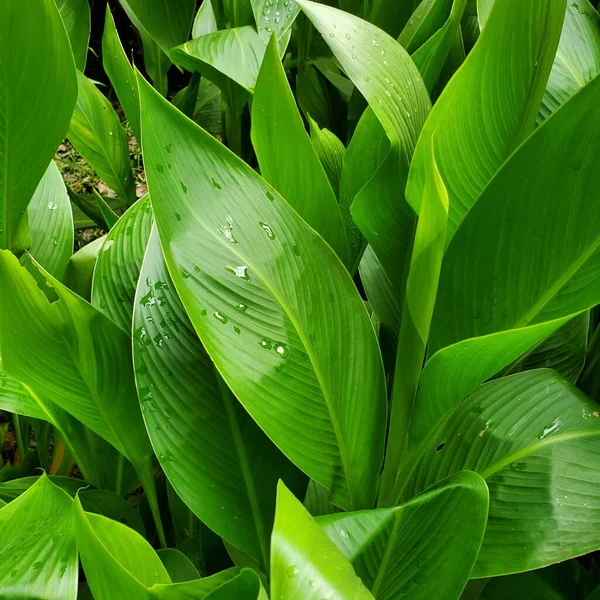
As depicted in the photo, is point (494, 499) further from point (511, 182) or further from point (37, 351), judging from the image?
point (37, 351)

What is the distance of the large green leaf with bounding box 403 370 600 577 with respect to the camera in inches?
20.5

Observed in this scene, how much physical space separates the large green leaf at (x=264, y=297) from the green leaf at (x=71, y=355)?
123mm

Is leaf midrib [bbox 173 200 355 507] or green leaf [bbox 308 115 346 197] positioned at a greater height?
green leaf [bbox 308 115 346 197]

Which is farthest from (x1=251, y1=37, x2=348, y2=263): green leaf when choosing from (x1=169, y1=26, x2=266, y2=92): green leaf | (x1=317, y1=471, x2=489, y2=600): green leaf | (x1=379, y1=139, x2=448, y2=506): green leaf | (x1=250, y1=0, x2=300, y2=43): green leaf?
(x1=250, y1=0, x2=300, y2=43): green leaf

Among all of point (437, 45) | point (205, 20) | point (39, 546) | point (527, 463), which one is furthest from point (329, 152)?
point (205, 20)

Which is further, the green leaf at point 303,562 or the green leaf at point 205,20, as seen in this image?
the green leaf at point 205,20

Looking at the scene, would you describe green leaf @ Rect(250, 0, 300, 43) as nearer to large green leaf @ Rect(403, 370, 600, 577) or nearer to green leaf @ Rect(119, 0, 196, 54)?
green leaf @ Rect(119, 0, 196, 54)

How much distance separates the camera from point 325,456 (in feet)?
1.69

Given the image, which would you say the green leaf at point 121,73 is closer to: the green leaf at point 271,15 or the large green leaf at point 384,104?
the green leaf at point 271,15

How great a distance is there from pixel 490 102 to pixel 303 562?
0.37 m

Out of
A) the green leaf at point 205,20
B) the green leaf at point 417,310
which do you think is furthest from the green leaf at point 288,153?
the green leaf at point 205,20

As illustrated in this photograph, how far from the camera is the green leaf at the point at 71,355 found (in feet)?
1.62

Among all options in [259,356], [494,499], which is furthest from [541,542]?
[259,356]

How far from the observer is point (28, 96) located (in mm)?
569
